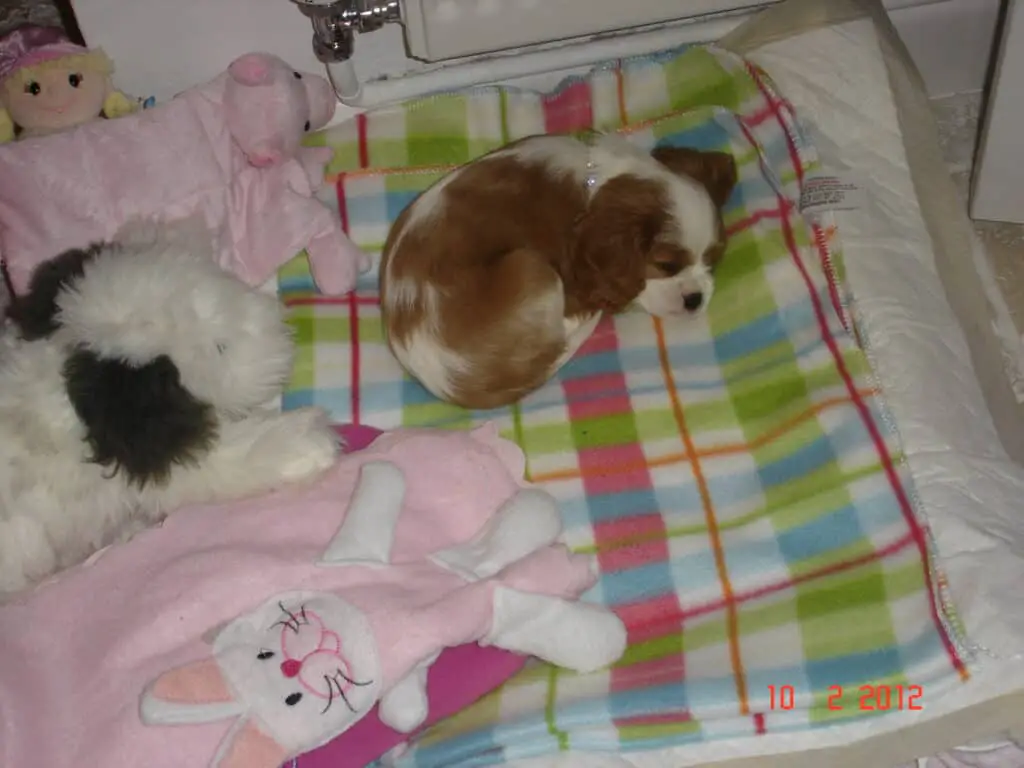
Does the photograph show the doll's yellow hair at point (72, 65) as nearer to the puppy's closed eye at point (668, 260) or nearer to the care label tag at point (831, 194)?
the puppy's closed eye at point (668, 260)

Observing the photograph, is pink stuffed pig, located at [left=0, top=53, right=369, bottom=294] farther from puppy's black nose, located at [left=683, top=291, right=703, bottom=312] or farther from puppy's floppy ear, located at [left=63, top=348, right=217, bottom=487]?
puppy's black nose, located at [left=683, top=291, right=703, bottom=312]

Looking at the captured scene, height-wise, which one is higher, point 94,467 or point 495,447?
point 94,467

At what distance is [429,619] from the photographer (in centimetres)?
128

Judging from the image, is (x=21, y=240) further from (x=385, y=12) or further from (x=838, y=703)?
(x=838, y=703)

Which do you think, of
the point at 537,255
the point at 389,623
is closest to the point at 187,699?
the point at 389,623

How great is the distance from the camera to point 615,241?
1641 mm

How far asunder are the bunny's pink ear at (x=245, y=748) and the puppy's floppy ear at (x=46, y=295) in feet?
1.85

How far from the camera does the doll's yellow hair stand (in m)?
1.71

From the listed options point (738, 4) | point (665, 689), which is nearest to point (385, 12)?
point (738, 4)

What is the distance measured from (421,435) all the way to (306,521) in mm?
198

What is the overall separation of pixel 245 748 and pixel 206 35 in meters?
1.21
